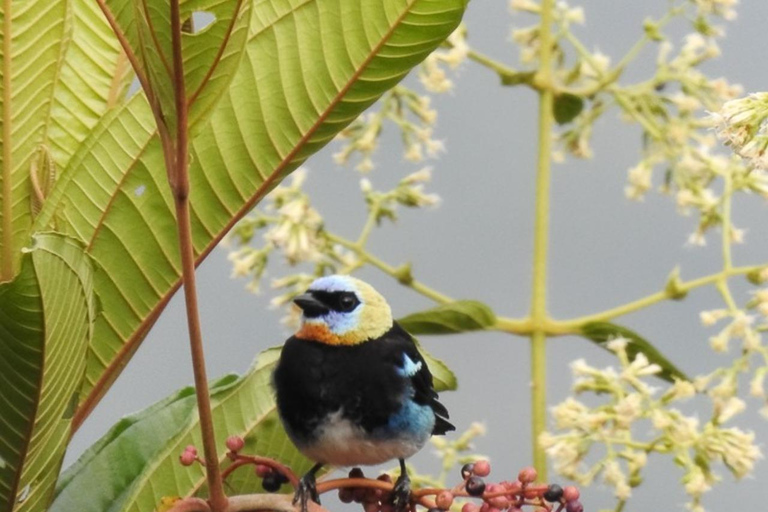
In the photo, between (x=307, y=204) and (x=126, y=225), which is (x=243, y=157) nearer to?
(x=126, y=225)

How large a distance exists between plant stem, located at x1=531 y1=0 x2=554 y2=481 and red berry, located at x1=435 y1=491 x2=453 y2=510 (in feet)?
2.87

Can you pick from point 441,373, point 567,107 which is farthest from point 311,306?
point 567,107

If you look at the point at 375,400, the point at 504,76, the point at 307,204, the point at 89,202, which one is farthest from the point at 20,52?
the point at 504,76

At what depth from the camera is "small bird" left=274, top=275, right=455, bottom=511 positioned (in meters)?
0.97

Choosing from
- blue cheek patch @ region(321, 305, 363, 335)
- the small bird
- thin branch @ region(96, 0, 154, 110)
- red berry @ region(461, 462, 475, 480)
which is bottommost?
red berry @ region(461, 462, 475, 480)

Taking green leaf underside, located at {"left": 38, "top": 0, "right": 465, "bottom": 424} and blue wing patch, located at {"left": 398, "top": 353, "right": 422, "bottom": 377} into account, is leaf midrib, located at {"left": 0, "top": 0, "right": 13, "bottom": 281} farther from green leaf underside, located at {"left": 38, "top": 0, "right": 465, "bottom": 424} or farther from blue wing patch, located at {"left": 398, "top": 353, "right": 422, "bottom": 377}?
blue wing patch, located at {"left": 398, "top": 353, "right": 422, "bottom": 377}

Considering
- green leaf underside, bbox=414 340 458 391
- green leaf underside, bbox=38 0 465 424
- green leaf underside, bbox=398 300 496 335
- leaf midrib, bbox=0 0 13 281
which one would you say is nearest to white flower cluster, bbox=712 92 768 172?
green leaf underside, bbox=38 0 465 424

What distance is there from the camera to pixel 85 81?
3.45 feet

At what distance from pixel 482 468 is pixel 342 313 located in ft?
1.09

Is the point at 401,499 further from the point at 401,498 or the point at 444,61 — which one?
the point at 444,61

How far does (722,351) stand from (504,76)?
49 centimetres

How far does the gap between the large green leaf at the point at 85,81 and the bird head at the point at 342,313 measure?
24cm

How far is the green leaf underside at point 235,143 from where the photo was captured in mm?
800

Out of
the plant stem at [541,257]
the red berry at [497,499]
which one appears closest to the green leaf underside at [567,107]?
the plant stem at [541,257]
